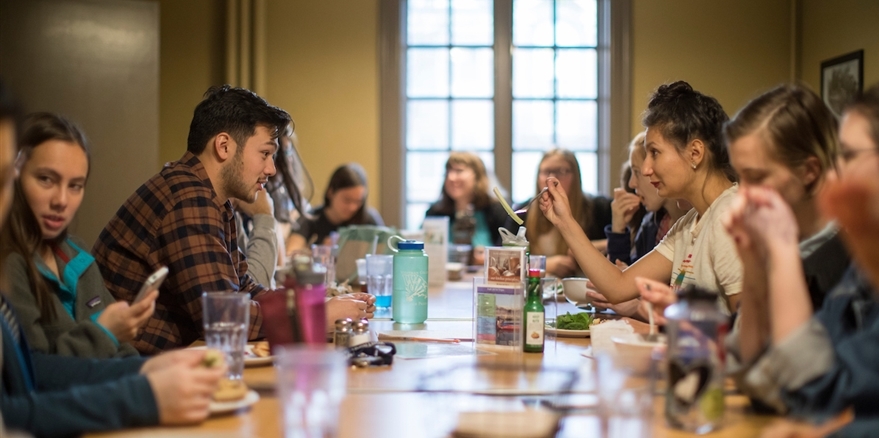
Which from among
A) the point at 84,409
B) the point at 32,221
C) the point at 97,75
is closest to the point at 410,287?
the point at 32,221

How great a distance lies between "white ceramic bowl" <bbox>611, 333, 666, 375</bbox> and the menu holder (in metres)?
0.25

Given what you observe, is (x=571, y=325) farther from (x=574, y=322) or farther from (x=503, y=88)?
(x=503, y=88)

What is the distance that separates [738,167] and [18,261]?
1403 mm

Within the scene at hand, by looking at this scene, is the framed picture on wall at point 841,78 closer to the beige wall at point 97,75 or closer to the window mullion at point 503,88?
the window mullion at point 503,88

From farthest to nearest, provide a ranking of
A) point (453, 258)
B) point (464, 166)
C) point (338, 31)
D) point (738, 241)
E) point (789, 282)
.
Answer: point (338, 31) < point (464, 166) < point (453, 258) < point (738, 241) < point (789, 282)

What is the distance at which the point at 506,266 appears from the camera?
1893 mm

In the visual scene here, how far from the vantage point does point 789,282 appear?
120cm

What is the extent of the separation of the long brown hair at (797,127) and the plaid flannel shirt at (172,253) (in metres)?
1.22

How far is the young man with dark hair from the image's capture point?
6.80ft

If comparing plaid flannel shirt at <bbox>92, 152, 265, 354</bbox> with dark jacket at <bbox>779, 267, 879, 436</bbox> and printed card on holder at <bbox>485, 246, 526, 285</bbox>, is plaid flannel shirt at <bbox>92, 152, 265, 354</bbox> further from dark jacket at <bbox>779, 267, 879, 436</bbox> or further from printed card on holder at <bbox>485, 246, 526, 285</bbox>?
dark jacket at <bbox>779, 267, 879, 436</bbox>

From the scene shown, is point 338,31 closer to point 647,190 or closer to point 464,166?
point 464,166

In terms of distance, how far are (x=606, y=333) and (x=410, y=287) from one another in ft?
2.37

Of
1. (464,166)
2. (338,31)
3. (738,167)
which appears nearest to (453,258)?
(464,166)

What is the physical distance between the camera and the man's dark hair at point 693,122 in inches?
90.4
